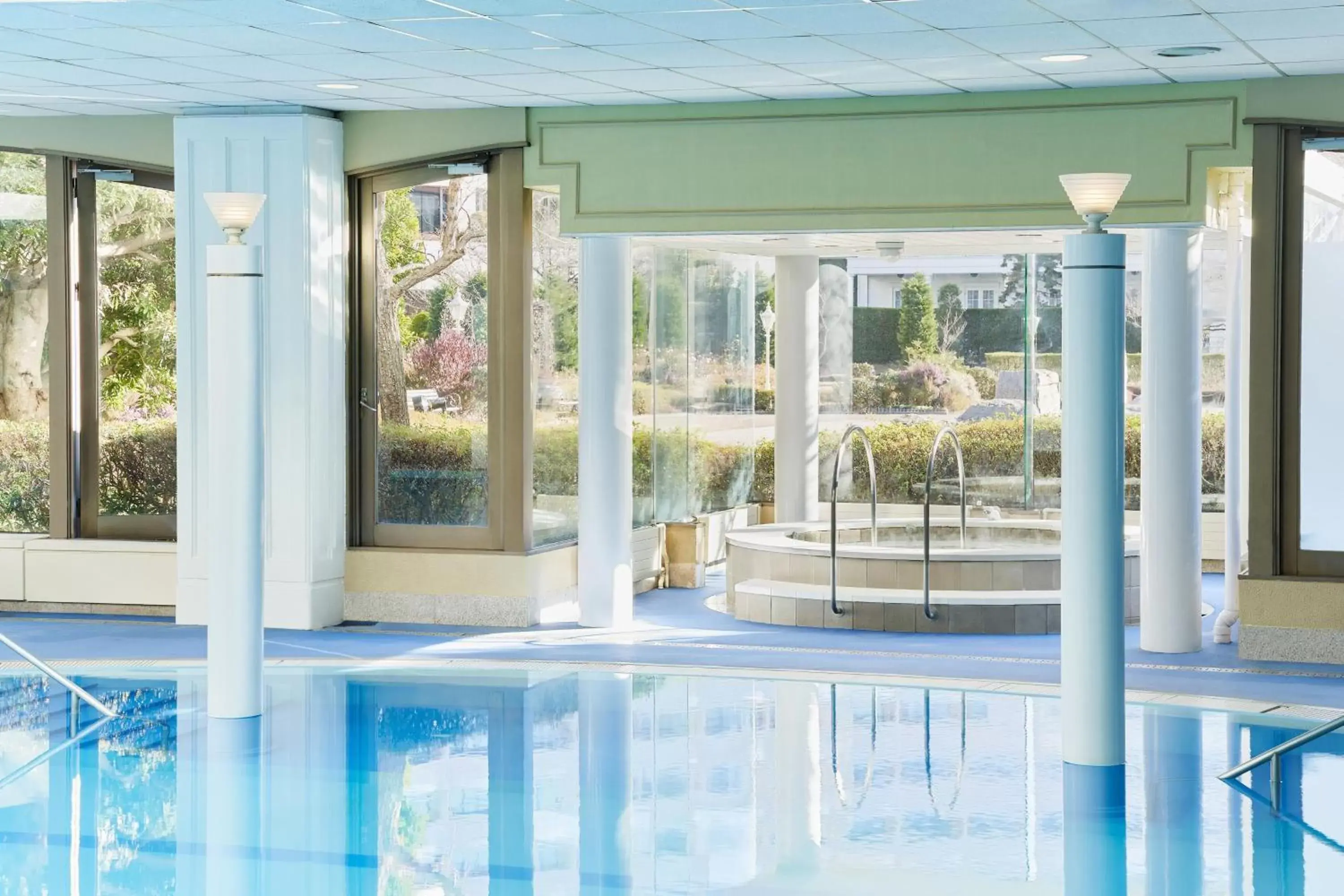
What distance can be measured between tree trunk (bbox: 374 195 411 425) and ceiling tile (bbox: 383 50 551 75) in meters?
2.14

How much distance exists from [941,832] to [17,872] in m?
2.97


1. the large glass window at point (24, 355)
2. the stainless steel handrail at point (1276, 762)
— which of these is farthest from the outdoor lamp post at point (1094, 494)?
the large glass window at point (24, 355)

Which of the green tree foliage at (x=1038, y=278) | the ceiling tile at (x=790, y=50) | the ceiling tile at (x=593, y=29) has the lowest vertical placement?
the green tree foliage at (x=1038, y=278)

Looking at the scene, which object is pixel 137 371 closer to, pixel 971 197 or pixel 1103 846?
pixel 971 197

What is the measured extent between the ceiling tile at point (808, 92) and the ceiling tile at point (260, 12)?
108 inches

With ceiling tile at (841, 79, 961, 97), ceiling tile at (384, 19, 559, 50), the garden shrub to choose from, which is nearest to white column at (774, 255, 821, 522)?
the garden shrub

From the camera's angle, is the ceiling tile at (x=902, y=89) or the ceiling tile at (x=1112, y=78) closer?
the ceiling tile at (x=1112, y=78)

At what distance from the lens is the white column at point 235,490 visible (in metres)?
7.53

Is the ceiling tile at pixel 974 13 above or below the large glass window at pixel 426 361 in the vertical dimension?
above

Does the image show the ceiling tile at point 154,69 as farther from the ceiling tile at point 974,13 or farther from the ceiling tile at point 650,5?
the ceiling tile at point 974,13

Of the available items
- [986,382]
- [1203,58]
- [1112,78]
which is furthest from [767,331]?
[1203,58]

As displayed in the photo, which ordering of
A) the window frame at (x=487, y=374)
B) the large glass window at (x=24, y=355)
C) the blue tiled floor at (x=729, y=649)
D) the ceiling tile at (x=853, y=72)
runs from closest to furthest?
the ceiling tile at (x=853, y=72) < the blue tiled floor at (x=729, y=649) < the window frame at (x=487, y=374) < the large glass window at (x=24, y=355)

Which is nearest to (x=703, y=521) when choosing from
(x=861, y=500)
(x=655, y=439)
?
(x=655, y=439)

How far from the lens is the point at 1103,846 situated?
548 centimetres
